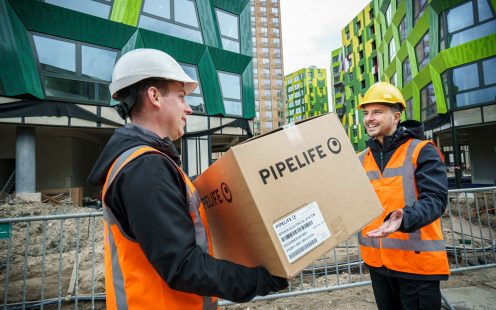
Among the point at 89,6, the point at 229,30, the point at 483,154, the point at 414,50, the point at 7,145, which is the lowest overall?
the point at 483,154

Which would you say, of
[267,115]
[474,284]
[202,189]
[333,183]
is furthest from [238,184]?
[267,115]

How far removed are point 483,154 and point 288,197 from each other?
2183 centimetres

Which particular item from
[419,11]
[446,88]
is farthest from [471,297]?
[419,11]

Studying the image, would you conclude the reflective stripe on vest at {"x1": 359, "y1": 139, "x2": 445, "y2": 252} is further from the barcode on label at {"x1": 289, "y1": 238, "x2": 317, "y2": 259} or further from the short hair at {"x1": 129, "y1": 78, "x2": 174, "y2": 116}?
the short hair at {"x1": 129, "y1": 78, "x2": 174, "y2": 116}

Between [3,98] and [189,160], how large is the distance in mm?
7079

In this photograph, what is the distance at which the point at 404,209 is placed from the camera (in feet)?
5.57

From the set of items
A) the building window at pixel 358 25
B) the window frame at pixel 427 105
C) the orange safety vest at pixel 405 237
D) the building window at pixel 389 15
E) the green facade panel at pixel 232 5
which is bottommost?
the orange safety vest at pixel 405 237

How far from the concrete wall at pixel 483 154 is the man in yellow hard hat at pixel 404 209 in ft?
64.1

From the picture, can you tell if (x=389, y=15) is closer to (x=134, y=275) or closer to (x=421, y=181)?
(x=421, y=181)

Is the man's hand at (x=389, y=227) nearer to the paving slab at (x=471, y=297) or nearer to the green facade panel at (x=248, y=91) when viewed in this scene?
the paving slab at (x=471, y=297)

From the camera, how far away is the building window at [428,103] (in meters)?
15.6

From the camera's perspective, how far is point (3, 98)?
877 centimetres

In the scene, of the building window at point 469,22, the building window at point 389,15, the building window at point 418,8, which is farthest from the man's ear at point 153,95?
the building window at point 389,15

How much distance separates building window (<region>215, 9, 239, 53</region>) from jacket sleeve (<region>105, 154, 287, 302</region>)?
15.0 m
